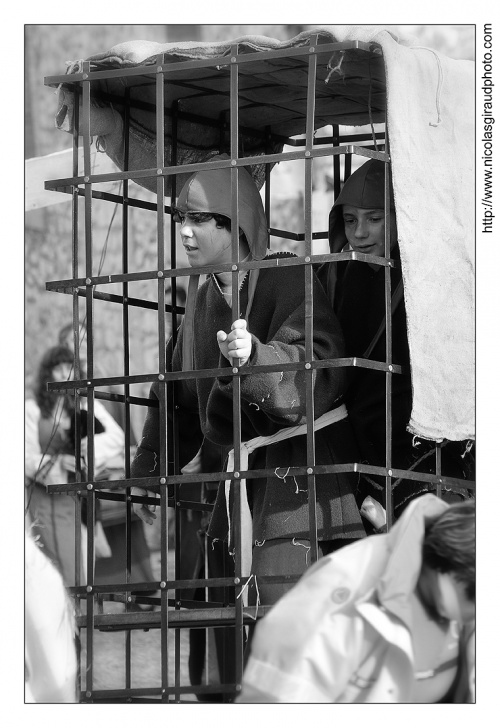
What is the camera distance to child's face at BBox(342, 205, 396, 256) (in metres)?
5.49

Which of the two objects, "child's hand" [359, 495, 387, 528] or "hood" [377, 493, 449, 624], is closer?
"hood" [377, 493, 449, 624]

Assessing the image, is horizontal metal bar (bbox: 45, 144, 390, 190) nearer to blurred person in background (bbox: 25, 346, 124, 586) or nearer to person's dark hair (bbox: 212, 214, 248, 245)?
person's dark hair (bbox: 212, 214, 248, 245)

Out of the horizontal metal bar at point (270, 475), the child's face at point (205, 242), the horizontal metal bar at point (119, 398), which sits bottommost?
the horizontal metal bar at point (270, 475)

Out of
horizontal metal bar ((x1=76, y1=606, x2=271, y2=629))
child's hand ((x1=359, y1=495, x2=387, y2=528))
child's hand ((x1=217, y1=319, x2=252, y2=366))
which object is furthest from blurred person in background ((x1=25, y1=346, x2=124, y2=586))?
child's hand ((x1=217, y1=319, x2=252, y2=366))

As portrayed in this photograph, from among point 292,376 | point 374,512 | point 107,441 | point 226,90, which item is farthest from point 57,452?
point 292,376

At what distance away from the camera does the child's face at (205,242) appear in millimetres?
5527

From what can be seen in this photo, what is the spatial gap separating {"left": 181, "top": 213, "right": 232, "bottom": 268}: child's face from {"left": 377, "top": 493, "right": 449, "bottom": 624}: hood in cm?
183

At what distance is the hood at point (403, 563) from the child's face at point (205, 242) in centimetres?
183

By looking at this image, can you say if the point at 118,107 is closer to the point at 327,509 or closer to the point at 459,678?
the point at 327,509

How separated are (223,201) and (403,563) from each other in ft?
6.66

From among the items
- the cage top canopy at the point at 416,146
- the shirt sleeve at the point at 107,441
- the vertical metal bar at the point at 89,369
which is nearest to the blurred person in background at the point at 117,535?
the shirt sleeve at the point at 107,441

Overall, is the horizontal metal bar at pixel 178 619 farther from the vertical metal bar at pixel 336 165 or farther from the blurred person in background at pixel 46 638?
the vertical metal bar at pixel 336 165
